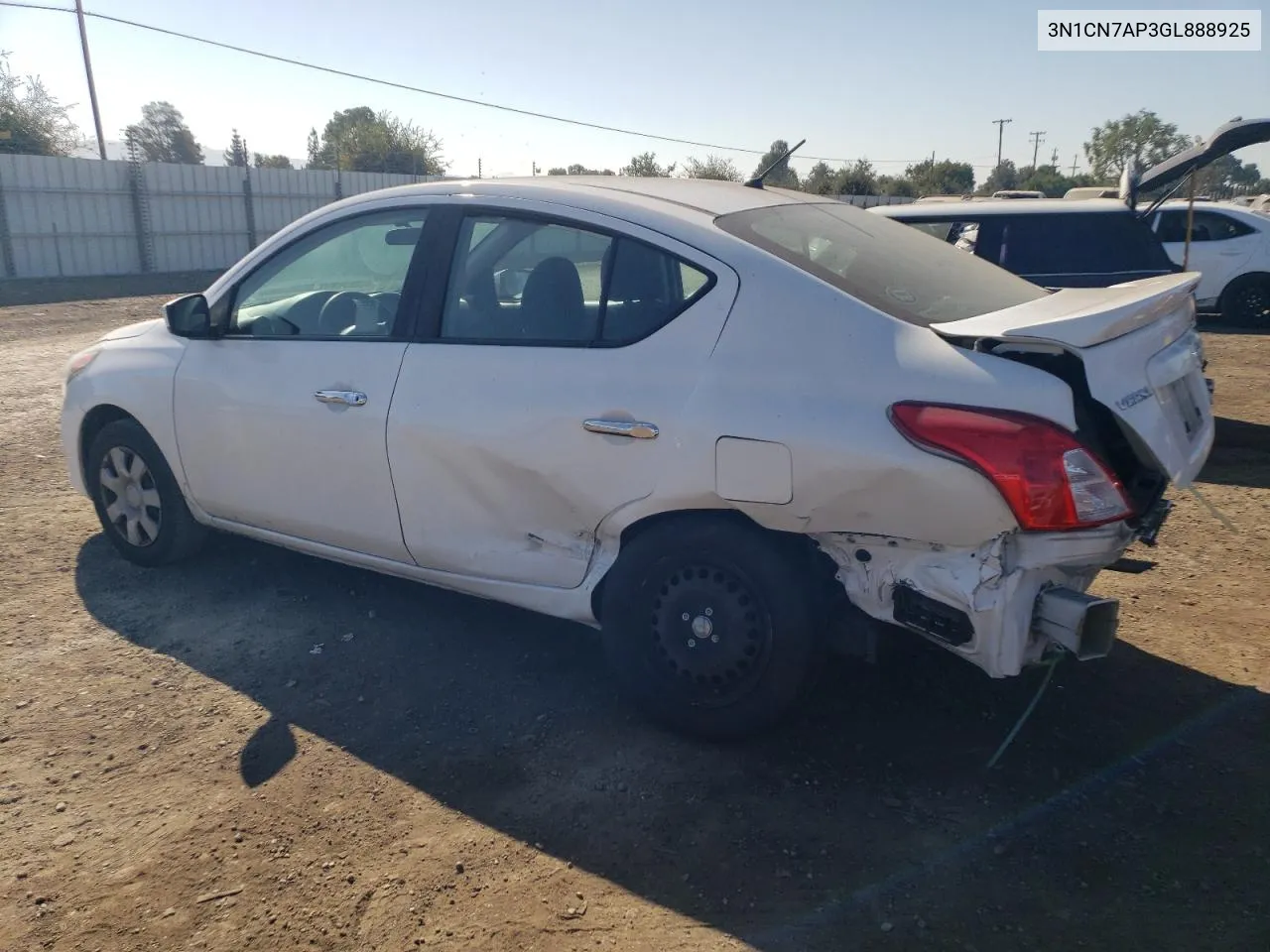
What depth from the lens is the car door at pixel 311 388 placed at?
385cm

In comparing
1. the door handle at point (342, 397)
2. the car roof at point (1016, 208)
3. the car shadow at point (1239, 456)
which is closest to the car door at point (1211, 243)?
the car roof at point (1016, 208)

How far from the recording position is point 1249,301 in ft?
44.7

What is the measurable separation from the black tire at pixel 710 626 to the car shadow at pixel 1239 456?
439 centimetres

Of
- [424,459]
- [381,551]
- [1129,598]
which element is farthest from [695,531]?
[1129,598]

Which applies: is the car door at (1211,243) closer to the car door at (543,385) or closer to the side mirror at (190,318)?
the car door at (543,385)

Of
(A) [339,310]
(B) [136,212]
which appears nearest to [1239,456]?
(A) [339,310]

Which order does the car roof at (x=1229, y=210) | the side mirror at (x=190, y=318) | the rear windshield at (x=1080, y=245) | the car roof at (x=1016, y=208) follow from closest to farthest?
the side mirror at (x=190, y=318)
the rear windshield at (x=1080, y=245)
the car roof at (x=1016, y=208)
the car roof at (x=1229, y=210)

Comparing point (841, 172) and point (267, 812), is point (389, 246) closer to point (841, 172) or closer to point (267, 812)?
point (267, 812)

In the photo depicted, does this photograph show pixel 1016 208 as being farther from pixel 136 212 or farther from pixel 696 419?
pixel 136 212

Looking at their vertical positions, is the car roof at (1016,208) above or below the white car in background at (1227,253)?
above

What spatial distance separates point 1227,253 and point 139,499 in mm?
13764

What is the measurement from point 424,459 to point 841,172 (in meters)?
43.8

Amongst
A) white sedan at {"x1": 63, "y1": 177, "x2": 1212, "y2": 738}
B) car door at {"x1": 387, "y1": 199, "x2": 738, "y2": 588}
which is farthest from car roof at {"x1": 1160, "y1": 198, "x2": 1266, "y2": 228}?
car door at {"x1": 387, "y1": 199, "x2": 738, "y2": 588}

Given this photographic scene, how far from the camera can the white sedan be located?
2803 millimetres
